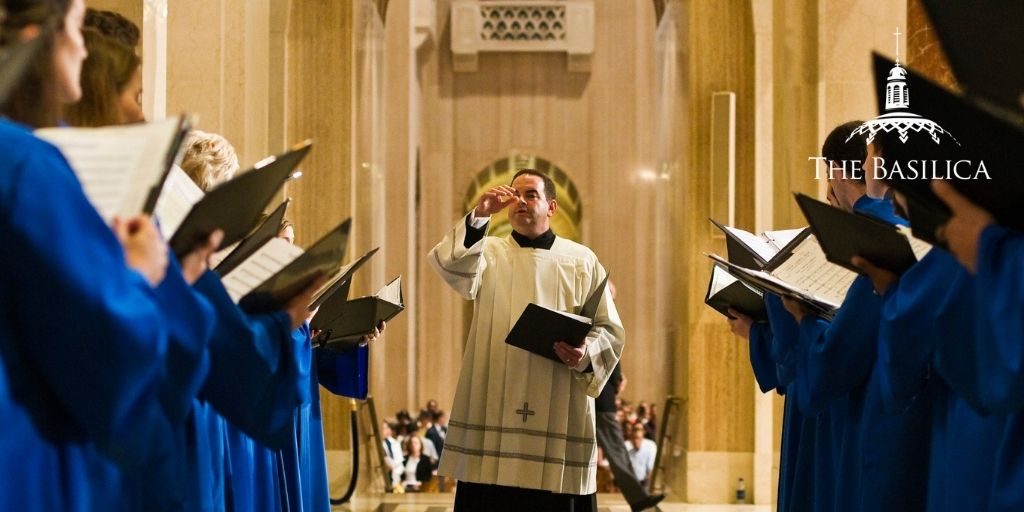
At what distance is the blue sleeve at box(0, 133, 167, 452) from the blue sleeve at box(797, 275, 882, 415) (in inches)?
82.6

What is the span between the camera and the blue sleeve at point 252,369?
313 centimetres

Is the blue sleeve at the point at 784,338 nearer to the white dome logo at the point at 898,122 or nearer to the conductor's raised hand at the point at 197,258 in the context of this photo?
the white dome logo at the point at 898,122

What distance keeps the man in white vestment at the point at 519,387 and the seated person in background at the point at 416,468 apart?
7.42m

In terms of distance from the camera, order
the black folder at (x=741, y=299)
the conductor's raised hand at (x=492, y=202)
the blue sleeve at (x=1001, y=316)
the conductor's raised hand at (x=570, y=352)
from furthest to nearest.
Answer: the conductor's raised hand at (x=492, y=202) → the conductor's raised hand at (x=570, y=352) → the black folder at (x=741, y=299) → the blue sleeve at (x=1001, y=316)

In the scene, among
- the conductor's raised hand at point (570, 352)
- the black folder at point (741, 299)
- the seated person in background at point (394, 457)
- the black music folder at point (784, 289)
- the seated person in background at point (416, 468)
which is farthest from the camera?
the seated person in background at point (416, 468)

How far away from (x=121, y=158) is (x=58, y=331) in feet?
1.15

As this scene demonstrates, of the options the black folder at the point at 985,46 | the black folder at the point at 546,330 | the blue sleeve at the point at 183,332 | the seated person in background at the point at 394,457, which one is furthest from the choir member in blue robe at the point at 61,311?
the seated person in background at the point at 394,457

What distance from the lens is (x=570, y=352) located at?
609 cm

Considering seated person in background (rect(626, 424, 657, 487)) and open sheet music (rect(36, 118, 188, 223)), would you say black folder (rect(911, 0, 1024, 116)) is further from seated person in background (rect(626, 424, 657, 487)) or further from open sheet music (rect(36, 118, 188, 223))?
seated person in background (rect(626, 424, 657, 487))

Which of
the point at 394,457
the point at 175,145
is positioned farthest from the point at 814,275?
the point at 394,457

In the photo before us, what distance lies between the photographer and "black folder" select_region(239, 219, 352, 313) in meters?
3.13

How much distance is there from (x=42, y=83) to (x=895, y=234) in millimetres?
2011

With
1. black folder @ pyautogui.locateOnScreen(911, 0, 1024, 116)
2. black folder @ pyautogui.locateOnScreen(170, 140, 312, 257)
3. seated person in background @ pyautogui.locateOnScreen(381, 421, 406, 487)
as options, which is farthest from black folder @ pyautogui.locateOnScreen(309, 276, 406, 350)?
seated person in background @ pyautogui.locateOnScreen(381, 421, 406, 487)

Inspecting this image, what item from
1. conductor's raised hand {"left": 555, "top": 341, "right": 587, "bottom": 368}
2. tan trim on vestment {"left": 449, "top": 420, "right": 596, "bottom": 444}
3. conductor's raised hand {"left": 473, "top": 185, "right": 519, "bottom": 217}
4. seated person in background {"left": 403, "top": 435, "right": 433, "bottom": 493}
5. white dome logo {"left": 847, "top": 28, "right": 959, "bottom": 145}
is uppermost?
white dome logo {"left": 847, "top": 28, "right": 959, "bottom": 145}
